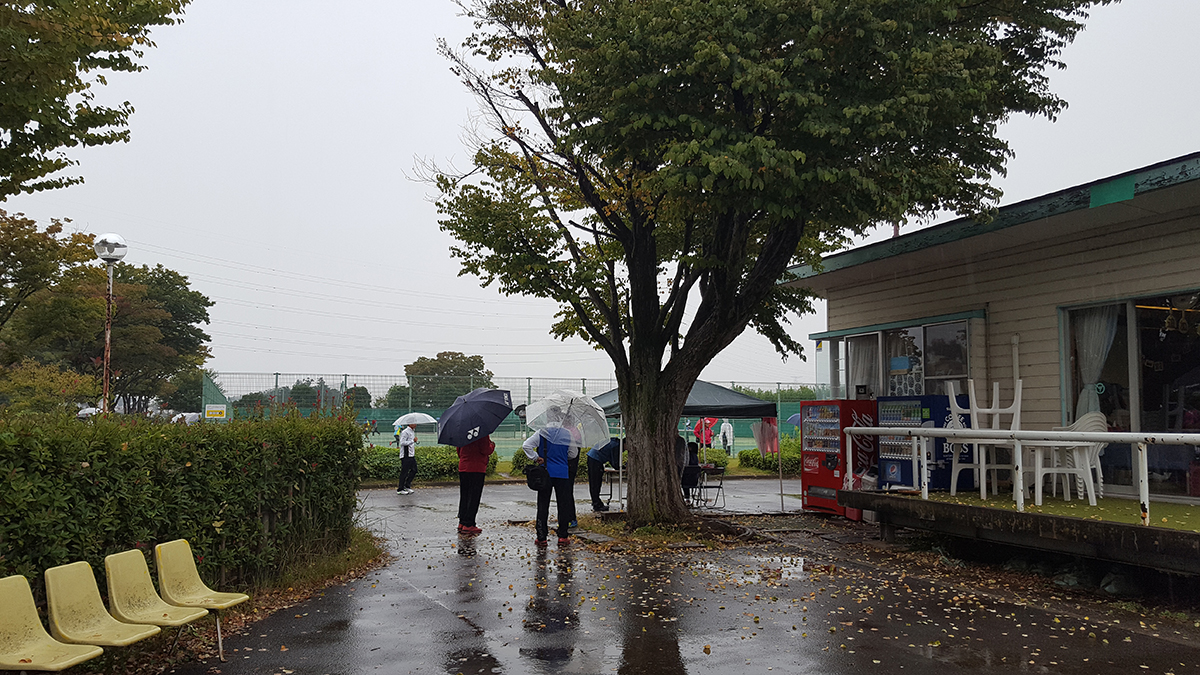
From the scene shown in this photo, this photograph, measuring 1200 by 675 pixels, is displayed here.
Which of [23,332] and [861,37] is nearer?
[861,37]

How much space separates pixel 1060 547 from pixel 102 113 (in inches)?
419

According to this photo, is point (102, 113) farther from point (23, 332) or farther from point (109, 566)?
point (23, 332)

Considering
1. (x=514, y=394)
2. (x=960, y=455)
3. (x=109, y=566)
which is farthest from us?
(x=514, y=394)

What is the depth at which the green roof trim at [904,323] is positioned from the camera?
12930 mm

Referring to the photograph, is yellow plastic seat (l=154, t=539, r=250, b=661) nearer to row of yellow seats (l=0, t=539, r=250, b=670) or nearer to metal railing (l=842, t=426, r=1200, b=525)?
row of yellow seats (l=0, t=539, r=250, b=670)

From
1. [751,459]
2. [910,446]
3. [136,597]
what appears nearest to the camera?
[136,597]

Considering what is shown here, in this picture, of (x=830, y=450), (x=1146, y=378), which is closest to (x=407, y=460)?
(x=830, y=450)

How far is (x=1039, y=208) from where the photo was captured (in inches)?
429

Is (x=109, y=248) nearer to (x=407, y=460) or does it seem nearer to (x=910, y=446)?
(x=407, y=460)

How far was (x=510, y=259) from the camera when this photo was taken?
43.5ft

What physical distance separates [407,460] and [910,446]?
41.0 ft

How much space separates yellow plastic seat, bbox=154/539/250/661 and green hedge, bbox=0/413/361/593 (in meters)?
0.28

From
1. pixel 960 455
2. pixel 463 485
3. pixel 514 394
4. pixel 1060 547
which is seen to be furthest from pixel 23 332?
pixel 1060 547

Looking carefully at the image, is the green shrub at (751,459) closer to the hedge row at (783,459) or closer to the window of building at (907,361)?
the hedge row at (783,459)
